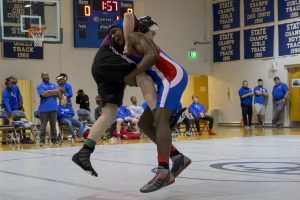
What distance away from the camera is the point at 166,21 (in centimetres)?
2350

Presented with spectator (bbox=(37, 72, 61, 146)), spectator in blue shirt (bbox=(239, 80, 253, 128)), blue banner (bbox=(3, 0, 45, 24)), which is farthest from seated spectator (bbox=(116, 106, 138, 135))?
spectator in blue shirt (bbox=(239, 80, 253, 128))

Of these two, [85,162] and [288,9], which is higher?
[288,9]

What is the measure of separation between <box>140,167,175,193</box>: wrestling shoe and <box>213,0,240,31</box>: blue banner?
19628 millimetres

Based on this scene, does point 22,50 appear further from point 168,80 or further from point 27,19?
point 168,80

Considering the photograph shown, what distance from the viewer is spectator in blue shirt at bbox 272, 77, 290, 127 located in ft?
70.4

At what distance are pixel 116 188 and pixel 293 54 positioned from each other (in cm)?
1752

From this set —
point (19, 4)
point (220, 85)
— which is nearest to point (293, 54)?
point (220, 85)

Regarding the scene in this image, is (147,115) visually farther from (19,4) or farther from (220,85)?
(220,85)

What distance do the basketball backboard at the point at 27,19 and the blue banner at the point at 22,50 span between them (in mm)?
3110

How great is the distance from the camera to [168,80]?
5164mm

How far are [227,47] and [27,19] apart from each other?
1085 cm

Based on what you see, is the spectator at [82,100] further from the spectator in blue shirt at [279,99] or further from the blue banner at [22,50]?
the spectator in blue shirt at [279,99]

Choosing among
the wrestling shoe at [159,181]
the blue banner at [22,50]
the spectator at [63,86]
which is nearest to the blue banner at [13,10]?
the spectator at [63,86]

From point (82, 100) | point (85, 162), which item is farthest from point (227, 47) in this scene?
point (85, 162)
